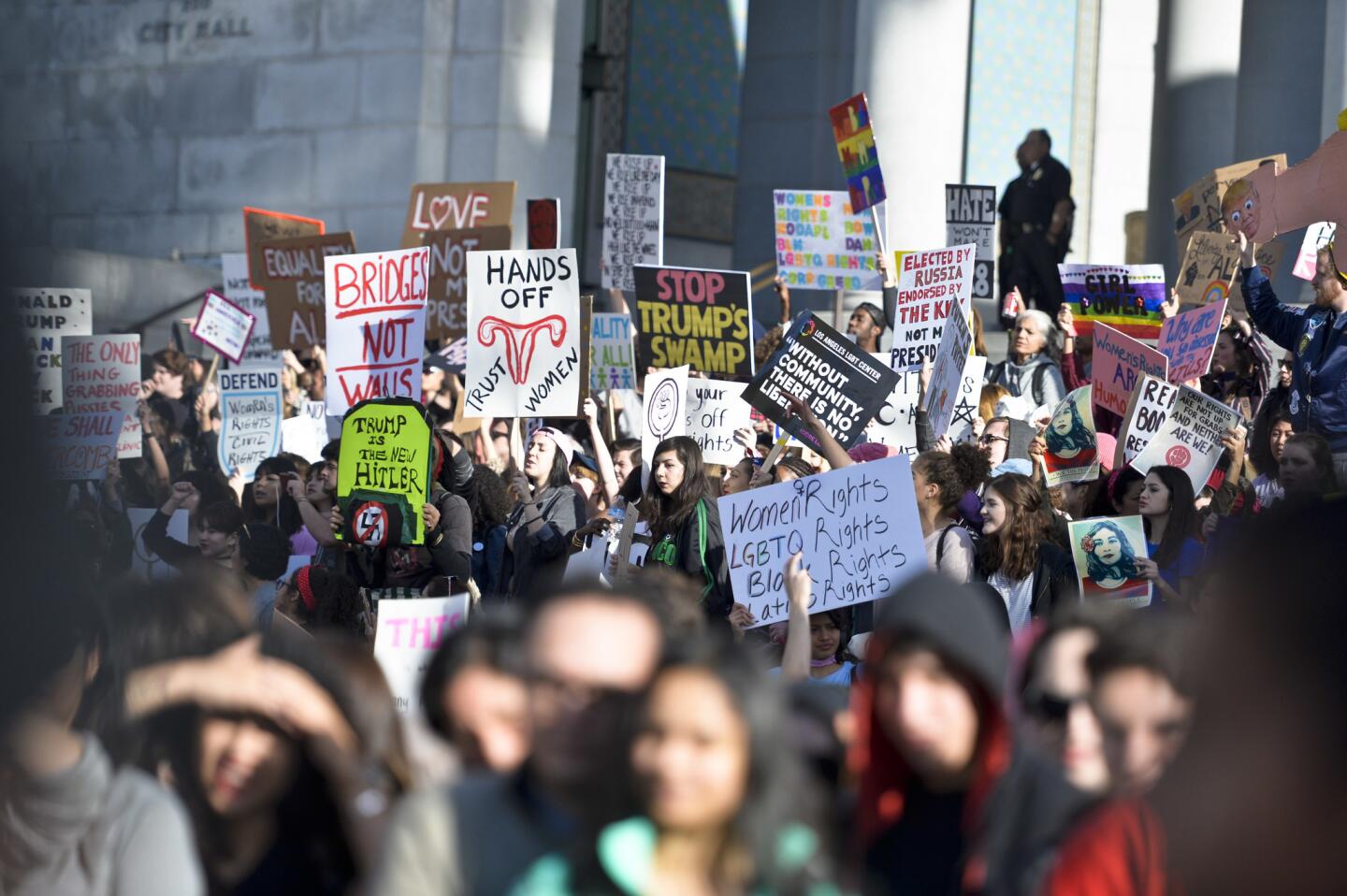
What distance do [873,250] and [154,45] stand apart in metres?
9.75

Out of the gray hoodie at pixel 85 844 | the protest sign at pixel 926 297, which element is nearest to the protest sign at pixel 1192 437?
the protest sign at pixel 926 297

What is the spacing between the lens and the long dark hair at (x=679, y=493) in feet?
25.7

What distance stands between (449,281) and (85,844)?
32.5 feet

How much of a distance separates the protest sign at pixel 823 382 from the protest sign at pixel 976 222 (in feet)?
17.3

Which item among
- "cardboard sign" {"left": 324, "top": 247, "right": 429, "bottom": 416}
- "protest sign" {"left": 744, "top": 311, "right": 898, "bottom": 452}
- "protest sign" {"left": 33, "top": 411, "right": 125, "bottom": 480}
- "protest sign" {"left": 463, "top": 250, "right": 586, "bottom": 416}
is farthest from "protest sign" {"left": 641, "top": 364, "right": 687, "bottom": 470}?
"protest sign" {"left": 33, "top": 411, "right": 125, "bottom": 480}

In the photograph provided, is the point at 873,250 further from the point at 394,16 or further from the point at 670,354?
the point at 394,16

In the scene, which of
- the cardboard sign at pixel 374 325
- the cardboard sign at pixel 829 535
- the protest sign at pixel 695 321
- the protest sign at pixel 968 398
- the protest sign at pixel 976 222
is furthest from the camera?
the protest sign at pixel 976 222

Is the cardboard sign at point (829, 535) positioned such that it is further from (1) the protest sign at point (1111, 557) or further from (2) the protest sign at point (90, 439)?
(2) the protest sign at point (90, 439)

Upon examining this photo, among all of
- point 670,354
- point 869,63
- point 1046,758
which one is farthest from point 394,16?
point 1046,758

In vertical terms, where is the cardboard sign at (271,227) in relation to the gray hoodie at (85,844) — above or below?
above

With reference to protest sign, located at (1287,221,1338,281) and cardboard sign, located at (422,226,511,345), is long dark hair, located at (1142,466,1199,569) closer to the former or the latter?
protest sign, located at (1287,221,1338,281)

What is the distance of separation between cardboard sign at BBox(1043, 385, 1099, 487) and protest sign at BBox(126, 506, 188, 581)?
172 inches

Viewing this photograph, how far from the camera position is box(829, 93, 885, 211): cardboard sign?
12.9 m

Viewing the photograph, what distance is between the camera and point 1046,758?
315 cm
